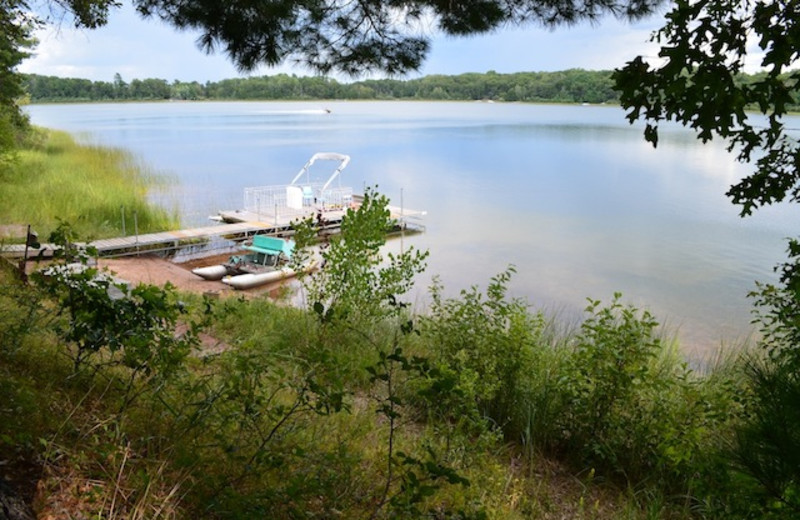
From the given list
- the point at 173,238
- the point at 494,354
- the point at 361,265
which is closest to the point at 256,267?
the point at 173,238

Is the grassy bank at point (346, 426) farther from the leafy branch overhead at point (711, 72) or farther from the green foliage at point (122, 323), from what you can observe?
the leafy branch overhead at point (711, 72)

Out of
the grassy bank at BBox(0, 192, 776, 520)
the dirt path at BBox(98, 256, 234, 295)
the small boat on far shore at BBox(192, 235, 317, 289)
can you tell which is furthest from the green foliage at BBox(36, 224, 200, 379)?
the small boat on far shore at BBox(192, 235, 317, 289)

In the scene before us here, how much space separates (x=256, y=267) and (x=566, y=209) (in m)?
13.5

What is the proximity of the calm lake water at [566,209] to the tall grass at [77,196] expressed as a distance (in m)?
1.85

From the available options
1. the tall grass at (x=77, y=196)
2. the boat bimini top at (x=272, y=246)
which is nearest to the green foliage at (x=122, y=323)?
the tall grass at (x=77, y=196)

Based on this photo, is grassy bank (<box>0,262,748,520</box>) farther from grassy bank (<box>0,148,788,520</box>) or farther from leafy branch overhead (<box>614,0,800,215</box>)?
leafy branch overhead (<box>614,0,800,215</box>)

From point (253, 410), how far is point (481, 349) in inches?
79.0

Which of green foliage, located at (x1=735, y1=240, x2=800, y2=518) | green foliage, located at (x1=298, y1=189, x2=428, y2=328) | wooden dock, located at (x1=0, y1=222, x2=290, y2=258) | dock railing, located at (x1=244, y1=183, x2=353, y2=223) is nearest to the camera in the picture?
green foliage, located at (x1=735, y1=240, x2=800, y2=518)

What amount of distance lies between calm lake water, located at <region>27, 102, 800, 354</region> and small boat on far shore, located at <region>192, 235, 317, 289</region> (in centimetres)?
297

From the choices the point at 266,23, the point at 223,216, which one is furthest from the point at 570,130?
the point at 266,23

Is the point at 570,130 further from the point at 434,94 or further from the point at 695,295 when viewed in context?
the point at 695,295

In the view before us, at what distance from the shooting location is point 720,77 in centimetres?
141

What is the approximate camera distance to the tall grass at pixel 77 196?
494 inches

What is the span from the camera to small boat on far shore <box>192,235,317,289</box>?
12067mm
